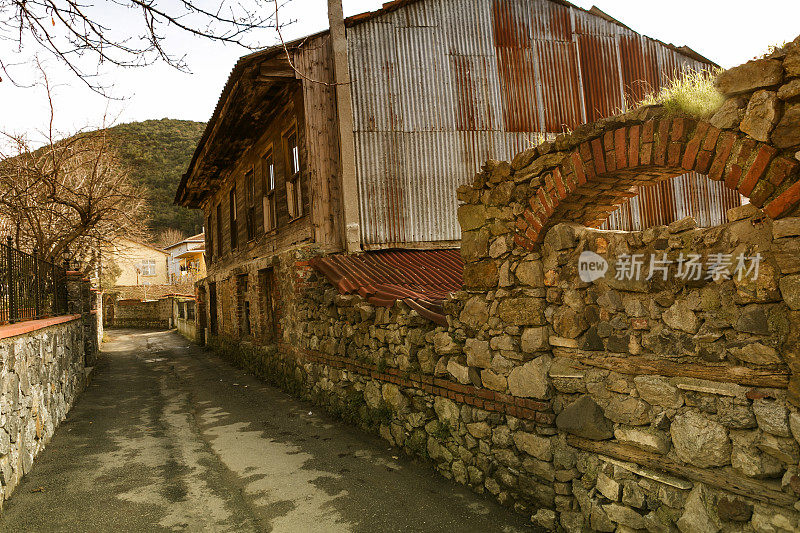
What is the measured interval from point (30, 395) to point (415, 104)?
671 cm

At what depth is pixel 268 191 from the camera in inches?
444

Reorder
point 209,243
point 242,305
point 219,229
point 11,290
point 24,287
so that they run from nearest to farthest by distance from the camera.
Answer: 1. point 11,290
2. point 24,287
3. point 242,305
4. point 219,229
5. point 209,243

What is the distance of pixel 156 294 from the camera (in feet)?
137

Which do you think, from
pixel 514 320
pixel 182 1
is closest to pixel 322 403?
pixel 514 320

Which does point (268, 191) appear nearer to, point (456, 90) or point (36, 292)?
point (456, 90)

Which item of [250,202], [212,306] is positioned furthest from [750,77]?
[212,306]

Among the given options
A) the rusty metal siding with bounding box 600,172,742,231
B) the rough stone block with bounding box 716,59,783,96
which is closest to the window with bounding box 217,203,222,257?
the rusty metal siding with bounding box 600,172,742,231

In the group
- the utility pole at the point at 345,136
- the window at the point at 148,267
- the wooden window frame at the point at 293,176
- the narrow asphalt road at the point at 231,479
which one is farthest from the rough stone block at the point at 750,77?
the window at the point at 148,267

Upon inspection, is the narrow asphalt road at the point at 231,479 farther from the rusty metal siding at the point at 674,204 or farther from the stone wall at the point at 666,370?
the rusty metal siding at the point at 674,204

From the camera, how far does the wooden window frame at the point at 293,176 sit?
30.9ft

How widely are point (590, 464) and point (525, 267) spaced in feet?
4.78

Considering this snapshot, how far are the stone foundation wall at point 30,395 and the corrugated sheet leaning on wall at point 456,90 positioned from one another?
4696mm

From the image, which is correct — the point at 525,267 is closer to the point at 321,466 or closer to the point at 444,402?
the point at 444,402

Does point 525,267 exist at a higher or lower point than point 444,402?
higher
